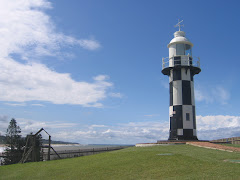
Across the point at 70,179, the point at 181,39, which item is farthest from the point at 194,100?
the point at 70,179

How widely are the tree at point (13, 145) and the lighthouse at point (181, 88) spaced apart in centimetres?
1781

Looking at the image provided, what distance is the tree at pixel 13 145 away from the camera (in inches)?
1070

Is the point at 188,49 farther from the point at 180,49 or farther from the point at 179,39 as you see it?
the point at 179,39

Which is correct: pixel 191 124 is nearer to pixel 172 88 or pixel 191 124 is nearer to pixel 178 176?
pixel 172 88

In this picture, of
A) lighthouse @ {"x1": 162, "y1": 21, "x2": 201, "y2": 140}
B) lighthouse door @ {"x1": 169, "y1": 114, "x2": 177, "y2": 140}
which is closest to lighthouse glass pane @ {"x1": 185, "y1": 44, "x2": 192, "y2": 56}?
lighthouse @ {"x1": 162, "y1": 21, "x2": 201, "y2": 140}

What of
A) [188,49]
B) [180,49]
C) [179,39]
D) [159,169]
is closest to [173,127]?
[180,49]

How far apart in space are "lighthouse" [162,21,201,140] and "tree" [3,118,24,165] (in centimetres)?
1781

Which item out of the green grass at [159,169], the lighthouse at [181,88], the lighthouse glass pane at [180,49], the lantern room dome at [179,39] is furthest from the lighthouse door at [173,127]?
the green grass at [159,169]

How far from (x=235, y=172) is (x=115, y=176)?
16.2 feet

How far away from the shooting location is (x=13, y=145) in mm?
30438

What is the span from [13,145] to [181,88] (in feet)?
73.1

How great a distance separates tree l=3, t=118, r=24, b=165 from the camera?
27.2m

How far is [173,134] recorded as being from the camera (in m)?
24.9

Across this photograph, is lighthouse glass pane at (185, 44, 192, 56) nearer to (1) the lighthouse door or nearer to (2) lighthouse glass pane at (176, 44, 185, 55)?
(2) lighthouse glass pane at (176, 44, 185, 55)
